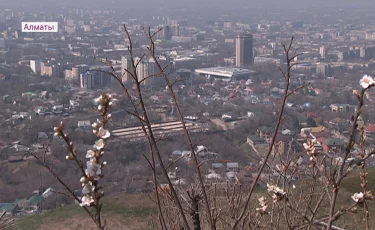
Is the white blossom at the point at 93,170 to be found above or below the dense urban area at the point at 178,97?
above

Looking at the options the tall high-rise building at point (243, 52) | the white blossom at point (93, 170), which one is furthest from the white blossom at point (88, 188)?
the tall high-rise building at point (243, 52)

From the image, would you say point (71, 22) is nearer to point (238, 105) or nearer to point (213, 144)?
point (238, 105)

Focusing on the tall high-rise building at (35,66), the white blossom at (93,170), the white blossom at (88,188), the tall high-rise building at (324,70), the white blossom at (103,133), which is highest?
the white blossom at (103,133)

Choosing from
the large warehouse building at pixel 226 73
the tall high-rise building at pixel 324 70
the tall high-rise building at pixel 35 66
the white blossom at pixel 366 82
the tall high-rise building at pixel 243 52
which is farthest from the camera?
the tall high-rise building at pixel 243 52

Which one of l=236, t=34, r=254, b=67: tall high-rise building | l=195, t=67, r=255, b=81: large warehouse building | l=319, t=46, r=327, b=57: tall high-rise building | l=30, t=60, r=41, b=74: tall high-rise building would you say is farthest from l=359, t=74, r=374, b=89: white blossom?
l=319, t=46, r=327, b=57: tall high-rise building

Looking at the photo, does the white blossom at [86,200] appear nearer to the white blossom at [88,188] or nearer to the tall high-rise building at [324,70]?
the white blossom at [88,188]

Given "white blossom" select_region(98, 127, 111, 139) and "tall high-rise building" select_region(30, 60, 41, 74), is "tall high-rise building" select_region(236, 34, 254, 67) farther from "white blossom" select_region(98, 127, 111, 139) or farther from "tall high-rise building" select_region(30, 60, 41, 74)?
"white blossom" select_region(98, 127, 111, 139)

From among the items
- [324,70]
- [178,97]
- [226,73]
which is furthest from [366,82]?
[324,70]

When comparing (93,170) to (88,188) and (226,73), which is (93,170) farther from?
(226,73)
